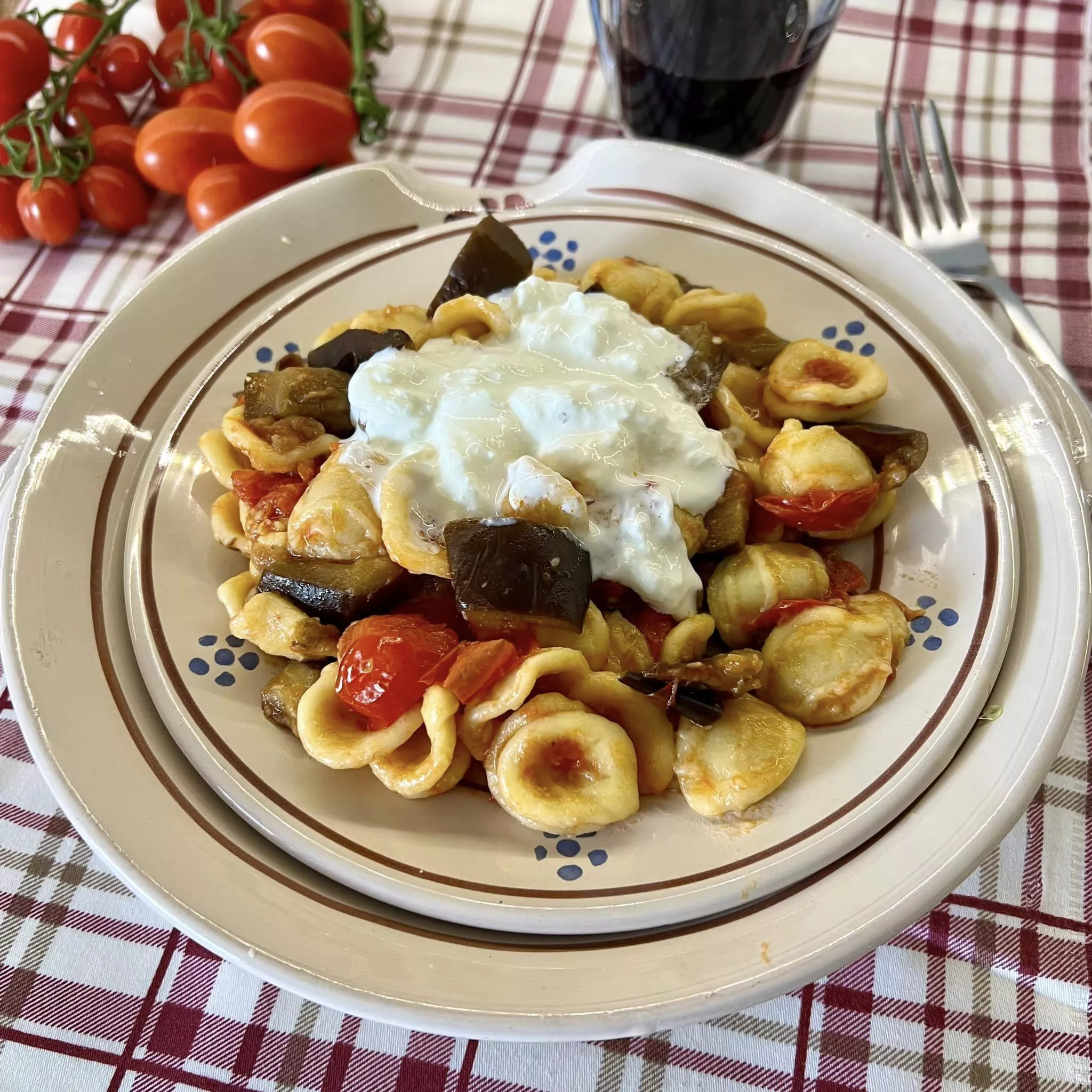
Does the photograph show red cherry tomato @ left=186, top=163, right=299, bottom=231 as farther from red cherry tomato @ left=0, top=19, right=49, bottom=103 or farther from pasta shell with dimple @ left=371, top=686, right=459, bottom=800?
pasta shell with dimple @ left=371, top=686, right=459, bottom=800

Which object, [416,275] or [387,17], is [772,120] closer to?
[416,275]

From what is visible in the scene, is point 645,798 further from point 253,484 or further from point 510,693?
point 253,484

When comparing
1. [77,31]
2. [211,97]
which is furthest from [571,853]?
[77,31]

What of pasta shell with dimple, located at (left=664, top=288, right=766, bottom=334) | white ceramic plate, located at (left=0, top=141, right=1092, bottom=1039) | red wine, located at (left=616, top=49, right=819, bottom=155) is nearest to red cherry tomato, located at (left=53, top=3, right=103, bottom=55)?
white ceramic plate, located at (left=0, top=141, right=1092, bottom=1039)

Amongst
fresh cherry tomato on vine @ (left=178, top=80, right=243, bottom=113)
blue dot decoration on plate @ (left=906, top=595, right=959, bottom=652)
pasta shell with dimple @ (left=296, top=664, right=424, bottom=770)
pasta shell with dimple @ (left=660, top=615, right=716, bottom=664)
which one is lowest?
pasta shell with dimple @ (left=296, top=664, right=424, bottom=770)

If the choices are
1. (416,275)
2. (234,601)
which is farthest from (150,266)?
(234,601)

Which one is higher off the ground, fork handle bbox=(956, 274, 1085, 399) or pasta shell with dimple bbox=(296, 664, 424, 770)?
fork handle bbox=(956, 274, 1085, 399)

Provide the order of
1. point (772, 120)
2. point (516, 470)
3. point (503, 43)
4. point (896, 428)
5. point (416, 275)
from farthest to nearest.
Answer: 1. point (503, 43)
2. point (772, 120)
3. point (416, 275)
4. point (896, 428)
5. point (516, 470)
